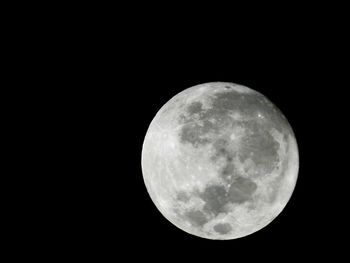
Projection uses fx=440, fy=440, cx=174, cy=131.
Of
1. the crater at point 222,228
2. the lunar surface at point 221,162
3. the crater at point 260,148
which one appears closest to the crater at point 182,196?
the lunar surface at point 221,162

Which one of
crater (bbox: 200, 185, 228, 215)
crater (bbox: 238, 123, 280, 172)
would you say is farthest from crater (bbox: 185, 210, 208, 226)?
crater (bbox: 238, 123, 280, 172)

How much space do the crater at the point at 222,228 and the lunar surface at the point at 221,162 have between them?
13mm

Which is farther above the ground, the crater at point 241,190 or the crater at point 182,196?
the crater at point 241,190

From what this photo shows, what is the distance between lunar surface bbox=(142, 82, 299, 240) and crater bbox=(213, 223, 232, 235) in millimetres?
13

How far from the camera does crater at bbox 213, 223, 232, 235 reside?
583 cm

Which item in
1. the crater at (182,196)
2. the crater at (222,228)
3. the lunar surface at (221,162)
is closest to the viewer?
the lunar surface at (221,162)

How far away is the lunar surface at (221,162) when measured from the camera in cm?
553

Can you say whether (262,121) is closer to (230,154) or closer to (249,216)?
(230,154)

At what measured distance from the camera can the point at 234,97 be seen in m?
5.93

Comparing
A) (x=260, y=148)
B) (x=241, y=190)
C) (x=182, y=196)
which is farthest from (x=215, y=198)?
(x=260, y=148)

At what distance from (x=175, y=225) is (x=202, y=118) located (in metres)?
1.74

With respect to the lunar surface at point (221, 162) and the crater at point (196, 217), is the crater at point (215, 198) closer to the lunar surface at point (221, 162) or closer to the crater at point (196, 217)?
the lunar surface at point (221, 162)

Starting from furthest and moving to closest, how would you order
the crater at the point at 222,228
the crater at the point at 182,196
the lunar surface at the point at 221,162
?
the crater at the point at 222,228, the crater at the point at 182,196, the lunar surface at the point at 221,162

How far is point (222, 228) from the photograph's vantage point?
5871 mm
